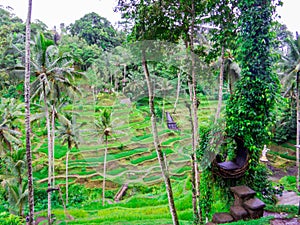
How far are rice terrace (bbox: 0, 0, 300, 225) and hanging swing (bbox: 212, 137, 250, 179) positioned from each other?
0.06 feet

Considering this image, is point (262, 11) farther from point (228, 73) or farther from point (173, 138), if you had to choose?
point (173, 138)

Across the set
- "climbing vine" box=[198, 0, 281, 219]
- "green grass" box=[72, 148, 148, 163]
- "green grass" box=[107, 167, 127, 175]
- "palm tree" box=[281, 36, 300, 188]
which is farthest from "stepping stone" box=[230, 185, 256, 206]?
"green grass" box=[72, 148, 148, 163]

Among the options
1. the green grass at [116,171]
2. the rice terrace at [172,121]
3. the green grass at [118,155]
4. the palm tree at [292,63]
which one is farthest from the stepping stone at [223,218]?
the green grass at [118,155]

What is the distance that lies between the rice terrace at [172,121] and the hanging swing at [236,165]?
20 millimetres

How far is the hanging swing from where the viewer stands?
4.11 metres

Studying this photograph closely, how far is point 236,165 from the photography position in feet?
14.3

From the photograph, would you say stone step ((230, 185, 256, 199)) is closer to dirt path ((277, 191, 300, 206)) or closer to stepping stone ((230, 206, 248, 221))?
stepping stone ((230, 206, 248, 221))

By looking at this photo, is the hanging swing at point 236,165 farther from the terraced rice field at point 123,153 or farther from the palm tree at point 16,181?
the palm tree at point 16,181

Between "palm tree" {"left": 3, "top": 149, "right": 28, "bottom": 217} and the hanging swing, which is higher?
the hanging swing

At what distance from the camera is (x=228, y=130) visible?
4336 mm

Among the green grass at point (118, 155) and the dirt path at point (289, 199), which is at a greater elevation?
the dirt path at point (289, 199)

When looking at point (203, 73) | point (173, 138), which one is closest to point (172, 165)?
point (173, 138)

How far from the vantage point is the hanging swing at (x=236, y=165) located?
4107 mm

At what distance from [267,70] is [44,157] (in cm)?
1377
